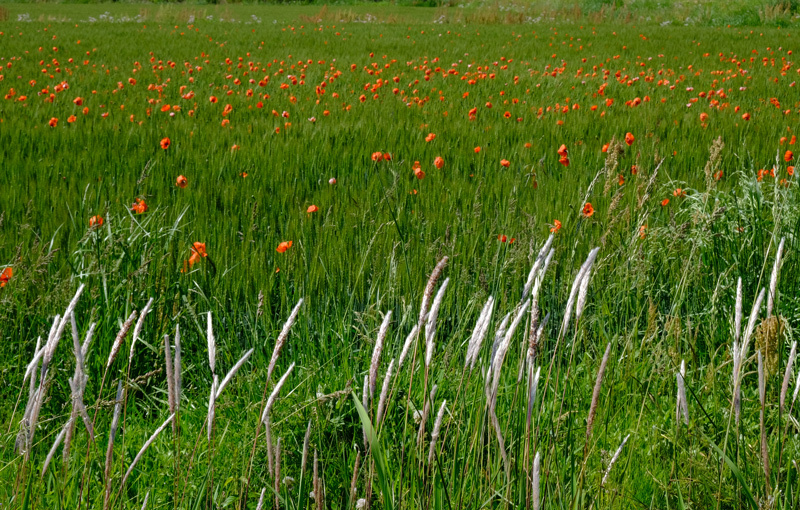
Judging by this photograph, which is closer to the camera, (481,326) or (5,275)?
(481,326)

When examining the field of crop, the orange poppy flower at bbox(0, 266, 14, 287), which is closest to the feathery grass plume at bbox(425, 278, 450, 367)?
the field of crop

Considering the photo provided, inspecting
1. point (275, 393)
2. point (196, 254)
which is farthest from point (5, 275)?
point (275, 393)

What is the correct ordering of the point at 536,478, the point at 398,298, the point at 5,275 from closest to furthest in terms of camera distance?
the point at 536,478 → the point at 5,275 → the point at 398,298

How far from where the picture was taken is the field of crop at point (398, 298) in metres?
1.01

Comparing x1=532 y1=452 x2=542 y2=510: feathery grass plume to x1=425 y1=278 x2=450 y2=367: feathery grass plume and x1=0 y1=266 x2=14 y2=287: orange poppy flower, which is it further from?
x1=0 y1=266 x2=14 y2=287: orange poppy flower

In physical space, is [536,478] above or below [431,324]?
below

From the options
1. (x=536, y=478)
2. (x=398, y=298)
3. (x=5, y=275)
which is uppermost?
(x=536, y=478)

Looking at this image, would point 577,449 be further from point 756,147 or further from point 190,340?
point 756,147

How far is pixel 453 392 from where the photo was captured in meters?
1.67

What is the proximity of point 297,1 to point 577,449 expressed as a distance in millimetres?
44538

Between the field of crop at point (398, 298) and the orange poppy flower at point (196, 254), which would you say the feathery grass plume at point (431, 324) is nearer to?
the field of crop at point (398, 298)

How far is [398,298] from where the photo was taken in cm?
211

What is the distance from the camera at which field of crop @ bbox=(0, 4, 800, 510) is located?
3.32ft

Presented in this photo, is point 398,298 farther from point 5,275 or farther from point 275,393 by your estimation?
point 275,393
